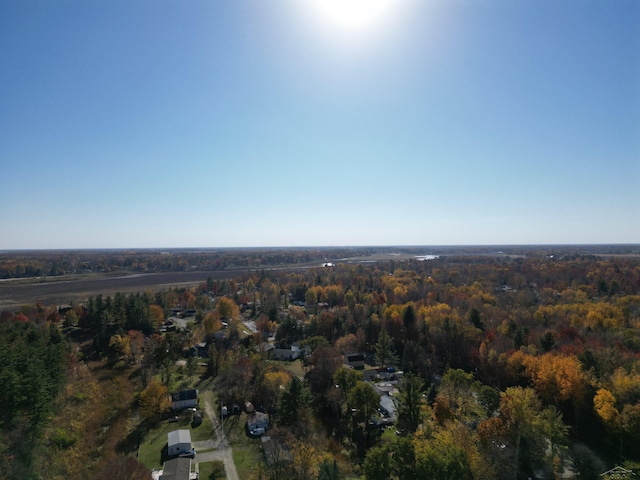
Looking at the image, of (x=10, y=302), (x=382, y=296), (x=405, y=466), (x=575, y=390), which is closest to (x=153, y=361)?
(x=405, y=466)

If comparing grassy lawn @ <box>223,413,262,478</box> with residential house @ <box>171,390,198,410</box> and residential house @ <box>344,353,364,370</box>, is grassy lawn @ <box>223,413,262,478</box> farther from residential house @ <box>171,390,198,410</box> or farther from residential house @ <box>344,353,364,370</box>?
residential house @ <box>344,353,364,370</box>

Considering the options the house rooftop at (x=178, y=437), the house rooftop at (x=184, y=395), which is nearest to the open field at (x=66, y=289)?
the house rooftop at (x=184, y=395)

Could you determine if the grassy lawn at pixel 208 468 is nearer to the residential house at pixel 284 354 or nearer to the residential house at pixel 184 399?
the residential house at pixel 184 399

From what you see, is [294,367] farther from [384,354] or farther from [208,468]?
[208,468]

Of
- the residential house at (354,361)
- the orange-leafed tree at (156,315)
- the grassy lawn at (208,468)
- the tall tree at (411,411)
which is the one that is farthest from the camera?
the orange-leafed tree at (156,315)

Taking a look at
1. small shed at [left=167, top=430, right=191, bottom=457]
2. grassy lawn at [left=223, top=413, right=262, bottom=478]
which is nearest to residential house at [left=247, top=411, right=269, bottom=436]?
grassy lawn at [left=223, top=413, right=262, bottom=478]

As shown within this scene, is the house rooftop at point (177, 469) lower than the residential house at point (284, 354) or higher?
higher
